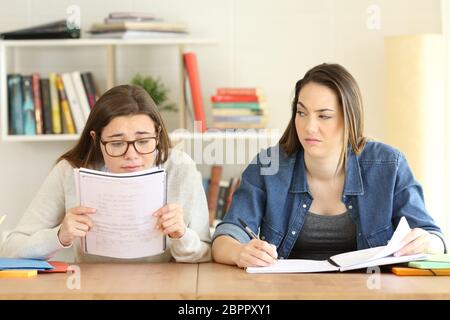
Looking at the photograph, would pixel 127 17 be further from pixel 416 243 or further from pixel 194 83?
pixel 416 243

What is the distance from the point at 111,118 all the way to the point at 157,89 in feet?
4.95

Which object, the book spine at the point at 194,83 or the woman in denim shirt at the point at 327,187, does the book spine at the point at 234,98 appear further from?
the woman in denim shirt at the point at 327,187

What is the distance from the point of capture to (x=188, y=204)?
8.12ft

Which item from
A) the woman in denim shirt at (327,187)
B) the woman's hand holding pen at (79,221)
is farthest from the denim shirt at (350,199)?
the woman's hand holding pen at (79,221)

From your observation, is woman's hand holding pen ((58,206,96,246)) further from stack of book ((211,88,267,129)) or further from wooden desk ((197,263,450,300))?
stack of book ((211,88,267,129))

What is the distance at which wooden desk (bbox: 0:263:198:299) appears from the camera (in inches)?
71.8

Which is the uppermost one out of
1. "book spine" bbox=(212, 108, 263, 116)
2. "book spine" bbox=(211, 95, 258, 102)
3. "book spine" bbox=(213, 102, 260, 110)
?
"book spine" bbox=(211, 95, 258, 102)

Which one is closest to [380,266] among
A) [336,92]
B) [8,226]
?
[336,92]

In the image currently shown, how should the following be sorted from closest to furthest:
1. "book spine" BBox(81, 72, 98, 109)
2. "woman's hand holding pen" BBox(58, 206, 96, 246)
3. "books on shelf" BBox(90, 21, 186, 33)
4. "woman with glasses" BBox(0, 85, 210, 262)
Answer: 1. "woman's hand holding pen" BBox(58, 206, 96, 246)
2. "woman with glasses" BBox(0, 85, 210, 262)
3. "books on shelf" BBox(90, 21, 186, 33)
4. "book spine" BBox(81, 72, 98, 109)

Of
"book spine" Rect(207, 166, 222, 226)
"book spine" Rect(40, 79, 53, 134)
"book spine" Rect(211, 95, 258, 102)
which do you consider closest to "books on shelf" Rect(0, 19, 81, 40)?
"book spine" Rect(40, 79, 53, 134)

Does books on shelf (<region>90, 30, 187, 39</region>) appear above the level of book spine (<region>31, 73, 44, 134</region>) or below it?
above

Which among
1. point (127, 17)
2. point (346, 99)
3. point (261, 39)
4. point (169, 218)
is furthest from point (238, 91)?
point (169, 218)

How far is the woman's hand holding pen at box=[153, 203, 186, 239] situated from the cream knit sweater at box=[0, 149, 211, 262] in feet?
0.43
